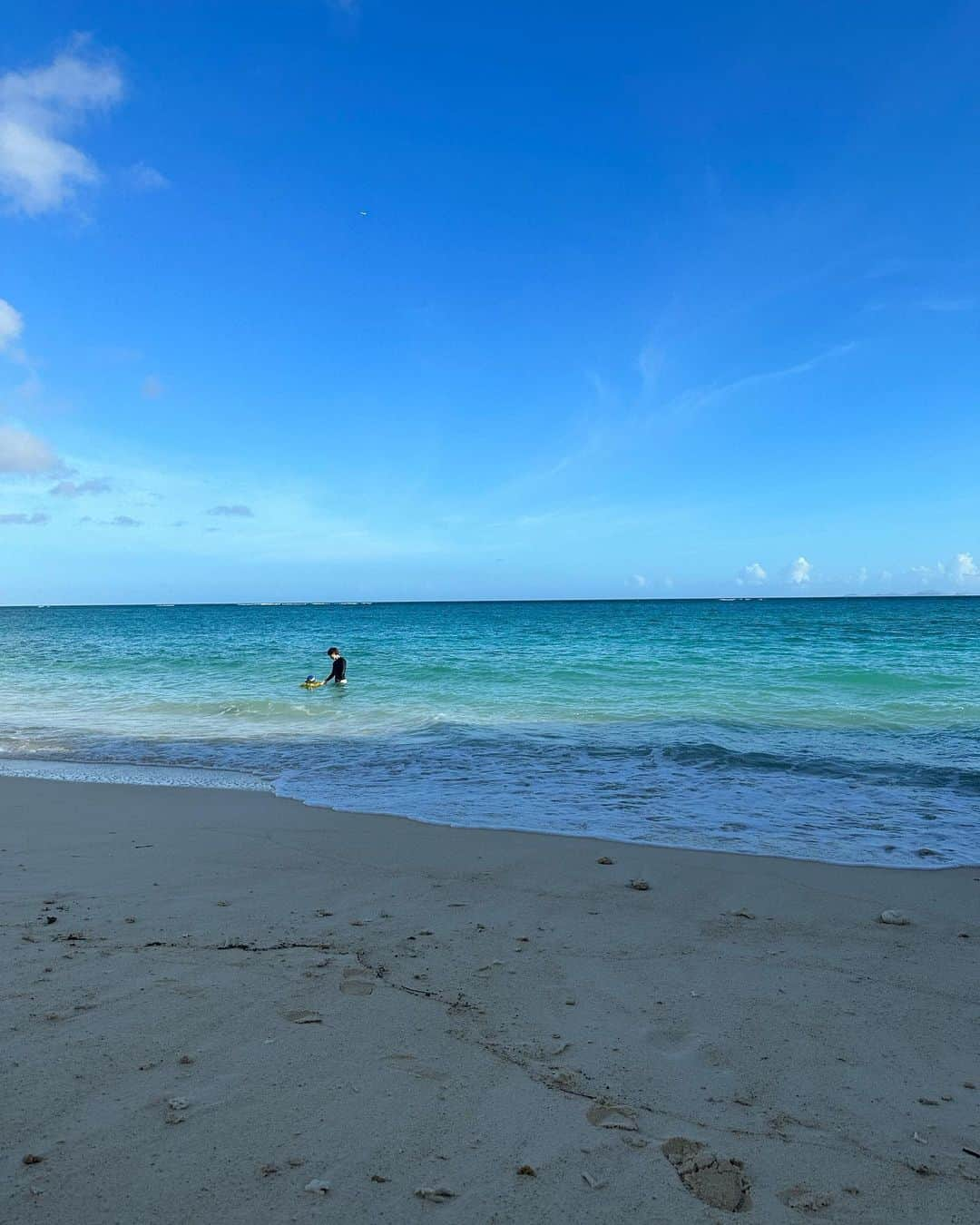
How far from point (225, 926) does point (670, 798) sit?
5.71 m

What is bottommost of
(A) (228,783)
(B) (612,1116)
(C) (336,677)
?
(A) (228,783)

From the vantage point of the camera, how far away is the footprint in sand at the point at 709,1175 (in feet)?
7.98

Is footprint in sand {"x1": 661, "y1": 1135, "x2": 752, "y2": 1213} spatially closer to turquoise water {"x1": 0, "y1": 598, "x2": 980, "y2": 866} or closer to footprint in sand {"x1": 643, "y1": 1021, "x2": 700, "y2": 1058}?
footprint in sand {"x1": 643, "y1": 1021, "x2": 700, "y2": 1058}

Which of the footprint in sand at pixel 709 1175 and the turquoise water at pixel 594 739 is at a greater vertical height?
the footprint in sand at pixel 709 1175

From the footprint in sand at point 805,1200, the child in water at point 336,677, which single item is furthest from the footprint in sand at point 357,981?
the child in water at point 336,677

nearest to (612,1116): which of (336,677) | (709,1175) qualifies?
(709,1175)

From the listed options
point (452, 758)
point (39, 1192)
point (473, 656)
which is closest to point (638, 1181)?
point (39, 1192)

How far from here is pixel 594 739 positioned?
13.1m

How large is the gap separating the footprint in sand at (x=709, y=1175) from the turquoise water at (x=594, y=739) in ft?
15.0

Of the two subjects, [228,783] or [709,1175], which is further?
[228,783]

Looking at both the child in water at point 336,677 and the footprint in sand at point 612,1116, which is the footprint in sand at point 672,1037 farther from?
the child in water at point 336,677

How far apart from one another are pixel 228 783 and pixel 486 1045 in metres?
7.58

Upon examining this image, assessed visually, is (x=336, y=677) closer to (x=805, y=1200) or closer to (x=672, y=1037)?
(x=672, y=1037)

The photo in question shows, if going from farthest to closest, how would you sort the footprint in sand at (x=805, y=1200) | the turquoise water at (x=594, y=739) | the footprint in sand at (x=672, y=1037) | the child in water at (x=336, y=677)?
the child in water at (x=336, y=677), the turquoise water at (x=594, y=739), the footprint in sand at (x=672, y=1037), the footprint in sand at (x=805, y=1200)
